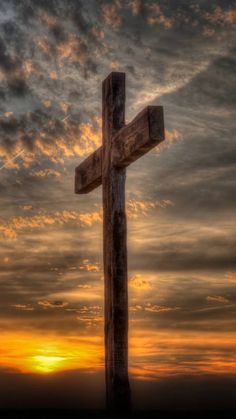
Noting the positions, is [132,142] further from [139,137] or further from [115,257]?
[115,257]

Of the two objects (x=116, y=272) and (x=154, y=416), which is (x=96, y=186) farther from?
(x=154, y=416)

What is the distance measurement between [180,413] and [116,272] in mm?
1947

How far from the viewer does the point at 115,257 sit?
8211 millimetres

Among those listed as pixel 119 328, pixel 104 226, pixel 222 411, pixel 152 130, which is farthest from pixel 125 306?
pixel 152 130

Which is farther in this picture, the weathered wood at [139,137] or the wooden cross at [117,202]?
the wooden cross at [117,202]

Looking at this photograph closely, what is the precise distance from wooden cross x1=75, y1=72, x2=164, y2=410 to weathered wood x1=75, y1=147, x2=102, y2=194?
4cm

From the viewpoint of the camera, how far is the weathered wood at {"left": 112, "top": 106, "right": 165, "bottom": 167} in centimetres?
751

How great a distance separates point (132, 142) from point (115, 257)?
1488 mm

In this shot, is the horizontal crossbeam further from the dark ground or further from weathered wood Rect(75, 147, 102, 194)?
the dark ground

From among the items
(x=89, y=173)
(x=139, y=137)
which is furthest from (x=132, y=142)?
(x=89, y=173)

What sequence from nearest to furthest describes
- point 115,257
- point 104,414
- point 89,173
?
1. point 104,414
2. point 115,257
3. point 89,173

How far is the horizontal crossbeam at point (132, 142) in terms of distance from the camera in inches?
296

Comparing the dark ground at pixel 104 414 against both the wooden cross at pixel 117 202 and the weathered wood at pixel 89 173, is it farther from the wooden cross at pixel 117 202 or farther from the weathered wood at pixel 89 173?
the weathered wood at pixel 89 173

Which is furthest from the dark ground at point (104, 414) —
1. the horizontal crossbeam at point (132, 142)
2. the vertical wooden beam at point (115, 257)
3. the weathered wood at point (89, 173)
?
the weathered wood at point (89, 173)
